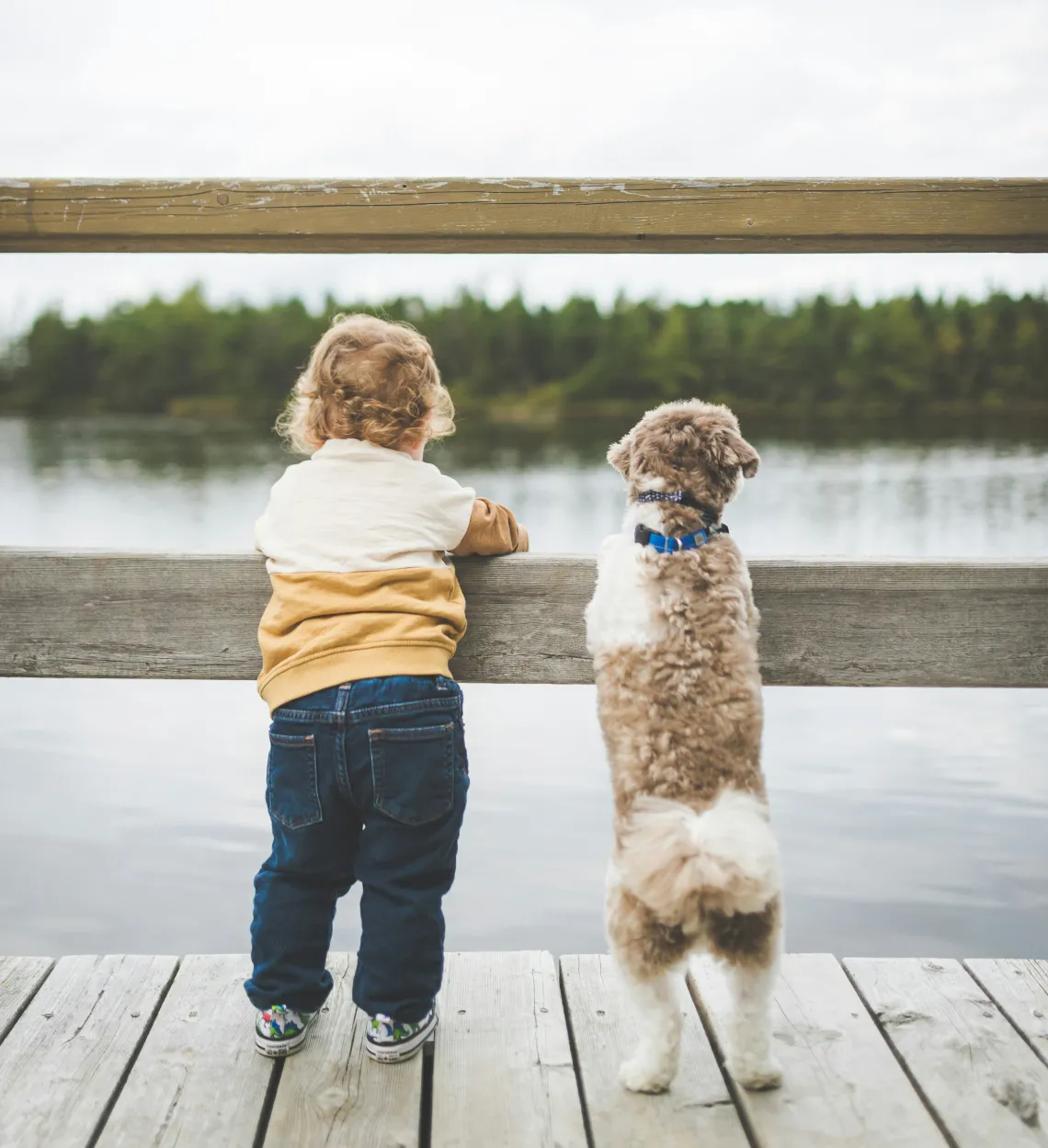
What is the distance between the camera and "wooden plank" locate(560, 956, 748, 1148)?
76.0 inches

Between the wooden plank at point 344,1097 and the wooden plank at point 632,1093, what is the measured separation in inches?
13.4

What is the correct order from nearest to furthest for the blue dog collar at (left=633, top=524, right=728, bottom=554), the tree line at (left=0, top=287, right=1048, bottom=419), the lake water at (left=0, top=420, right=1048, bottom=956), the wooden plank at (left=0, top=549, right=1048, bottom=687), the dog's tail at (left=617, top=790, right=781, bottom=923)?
the dog's tail at (left=617, top=790, right=781, bottom=923) < the blue dog collar at (left=633, top=524, right=728, bottom=554) < the wooden plank at (left=0, top=549, right=1048, bottom=687) < the tree line at (left=0, top=287, right=1048, bottom=419) < the lake water at (left=0, top=420, right=1048, bottom=956)

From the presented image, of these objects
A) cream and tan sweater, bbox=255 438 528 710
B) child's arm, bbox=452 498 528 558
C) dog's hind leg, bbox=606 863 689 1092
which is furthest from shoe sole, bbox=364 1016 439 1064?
child's arm, bbox=452 498 528 558

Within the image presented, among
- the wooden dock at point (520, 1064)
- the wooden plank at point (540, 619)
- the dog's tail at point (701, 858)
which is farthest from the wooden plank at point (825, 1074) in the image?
the wooden plank at point (540, 619)

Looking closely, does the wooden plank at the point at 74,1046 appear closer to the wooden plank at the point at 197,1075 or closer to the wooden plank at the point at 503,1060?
the wooden plank at the point at 197,1075

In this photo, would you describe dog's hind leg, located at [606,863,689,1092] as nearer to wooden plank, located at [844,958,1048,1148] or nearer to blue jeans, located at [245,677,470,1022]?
blue jeans, located at [245,677,470,1022]

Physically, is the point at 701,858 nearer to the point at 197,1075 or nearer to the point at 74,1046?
the point at 197,1075

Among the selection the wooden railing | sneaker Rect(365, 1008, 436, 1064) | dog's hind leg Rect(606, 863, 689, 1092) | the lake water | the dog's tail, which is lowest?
the lake water

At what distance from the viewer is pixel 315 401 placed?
223 centimetres

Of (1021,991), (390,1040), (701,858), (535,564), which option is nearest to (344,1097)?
(390,1040)

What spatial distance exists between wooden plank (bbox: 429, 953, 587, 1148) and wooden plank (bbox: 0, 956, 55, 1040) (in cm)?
92

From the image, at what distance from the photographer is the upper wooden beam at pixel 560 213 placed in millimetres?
2168

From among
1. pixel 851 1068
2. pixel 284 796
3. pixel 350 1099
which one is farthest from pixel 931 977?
pixel 284 796

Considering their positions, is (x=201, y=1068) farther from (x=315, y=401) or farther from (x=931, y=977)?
(x=931, y=977)
